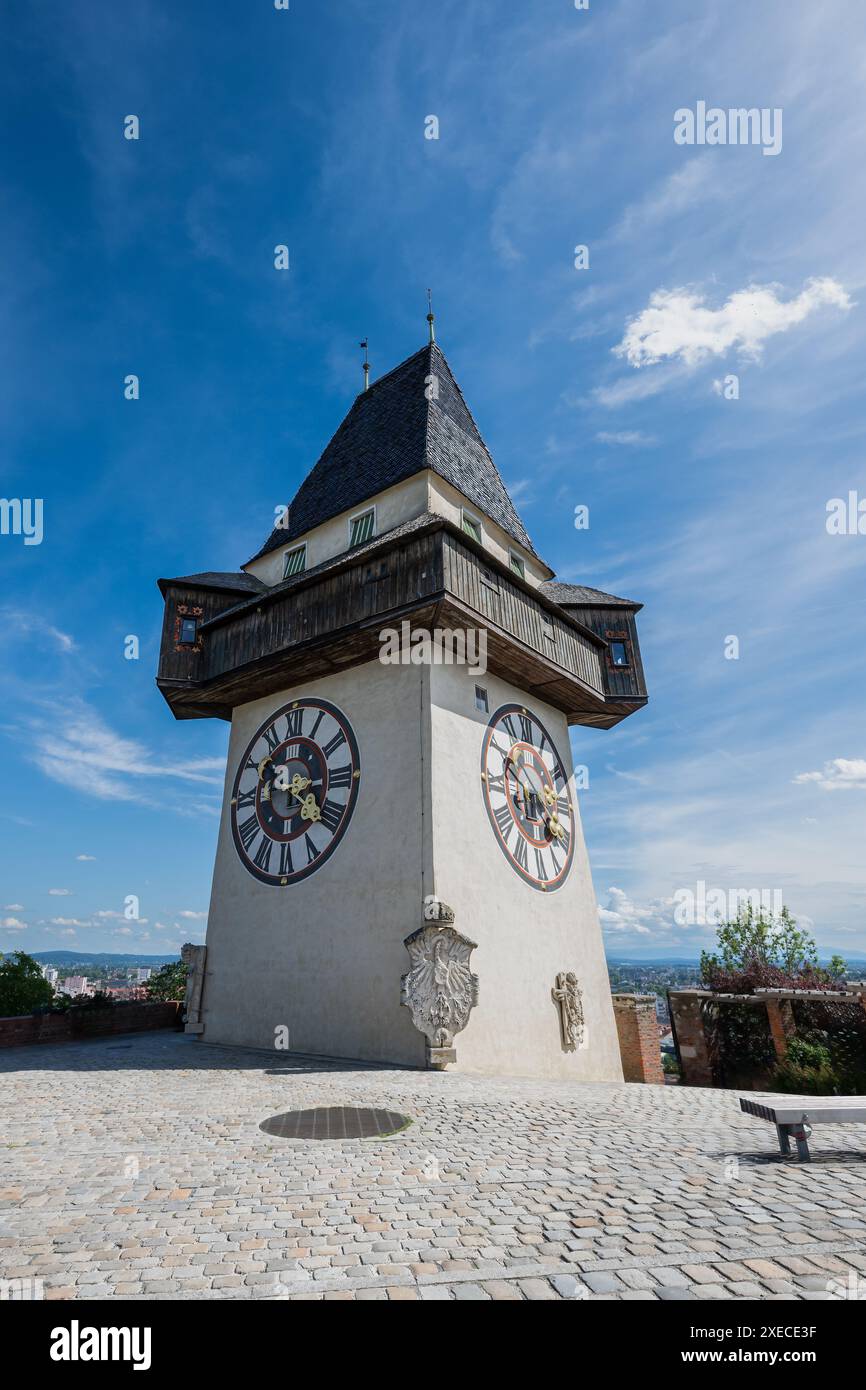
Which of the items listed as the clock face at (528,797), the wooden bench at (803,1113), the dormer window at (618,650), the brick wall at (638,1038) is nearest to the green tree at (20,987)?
the clock face at (528,797)

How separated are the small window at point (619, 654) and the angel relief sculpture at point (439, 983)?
8.84 m

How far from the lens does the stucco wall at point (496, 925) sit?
11.0 m

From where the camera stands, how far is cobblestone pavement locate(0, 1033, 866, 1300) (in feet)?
10.3

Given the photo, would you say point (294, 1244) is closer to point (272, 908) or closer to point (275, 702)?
point (272, 908)

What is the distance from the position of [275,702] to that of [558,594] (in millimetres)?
7843

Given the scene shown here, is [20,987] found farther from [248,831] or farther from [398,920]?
[398,920]

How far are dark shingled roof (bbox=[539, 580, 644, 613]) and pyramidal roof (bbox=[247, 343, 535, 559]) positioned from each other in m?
1.47

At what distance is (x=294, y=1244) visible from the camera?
Result: 358 centimetres

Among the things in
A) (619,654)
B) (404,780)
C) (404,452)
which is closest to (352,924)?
(404,780)

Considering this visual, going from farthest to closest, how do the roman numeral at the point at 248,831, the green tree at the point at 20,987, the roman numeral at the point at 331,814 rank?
1. the green tree at the point at 20,987
2. the roman numeral at the point at 248,831
3. the roman numeral at the point at 331,814

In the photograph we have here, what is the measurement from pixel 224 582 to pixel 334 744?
5800 millimetres

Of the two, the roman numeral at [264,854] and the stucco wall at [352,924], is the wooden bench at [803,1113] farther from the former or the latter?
the roman numeral at [264,854]
